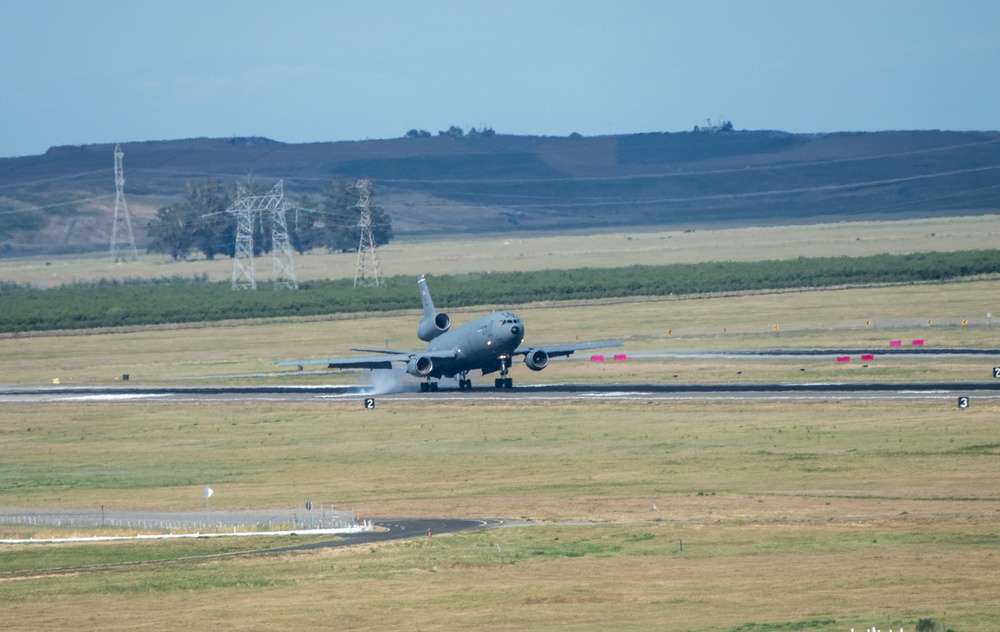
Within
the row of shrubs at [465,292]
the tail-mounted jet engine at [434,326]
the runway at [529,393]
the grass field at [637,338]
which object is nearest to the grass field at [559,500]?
the grass field at [637,338]

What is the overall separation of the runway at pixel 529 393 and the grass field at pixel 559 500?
2286 mm

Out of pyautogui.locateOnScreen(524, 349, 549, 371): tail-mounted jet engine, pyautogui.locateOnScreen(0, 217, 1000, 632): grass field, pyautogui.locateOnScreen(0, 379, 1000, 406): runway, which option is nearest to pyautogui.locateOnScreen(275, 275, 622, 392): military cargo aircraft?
pyautogui.locateOnScreen(524, 349, 549, 371): tail-mounted jet engine

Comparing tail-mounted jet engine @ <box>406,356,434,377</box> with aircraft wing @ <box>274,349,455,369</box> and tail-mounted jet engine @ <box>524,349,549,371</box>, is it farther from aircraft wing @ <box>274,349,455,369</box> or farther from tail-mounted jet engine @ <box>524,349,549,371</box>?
tail-mounted jet engine @ <box>524,349,549,371</box>

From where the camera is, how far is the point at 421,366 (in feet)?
290

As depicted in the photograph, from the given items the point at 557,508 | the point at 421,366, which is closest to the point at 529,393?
the point at 421,366

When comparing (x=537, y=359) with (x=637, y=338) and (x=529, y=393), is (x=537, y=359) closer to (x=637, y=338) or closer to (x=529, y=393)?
(x=529, y=393)

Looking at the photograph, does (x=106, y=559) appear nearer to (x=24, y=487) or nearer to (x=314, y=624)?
(x=314, y=624)

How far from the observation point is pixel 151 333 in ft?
461

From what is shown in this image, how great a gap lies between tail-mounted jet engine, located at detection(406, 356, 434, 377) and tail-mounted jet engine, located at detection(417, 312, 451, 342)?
4.39m

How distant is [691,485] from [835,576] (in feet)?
54.3

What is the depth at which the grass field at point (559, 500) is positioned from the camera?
38.3 metres

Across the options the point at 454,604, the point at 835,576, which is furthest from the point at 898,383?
the point at 454,604

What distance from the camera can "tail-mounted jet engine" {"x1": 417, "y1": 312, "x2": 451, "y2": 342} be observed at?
9281 cm

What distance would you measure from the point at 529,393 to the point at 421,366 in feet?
22.5
